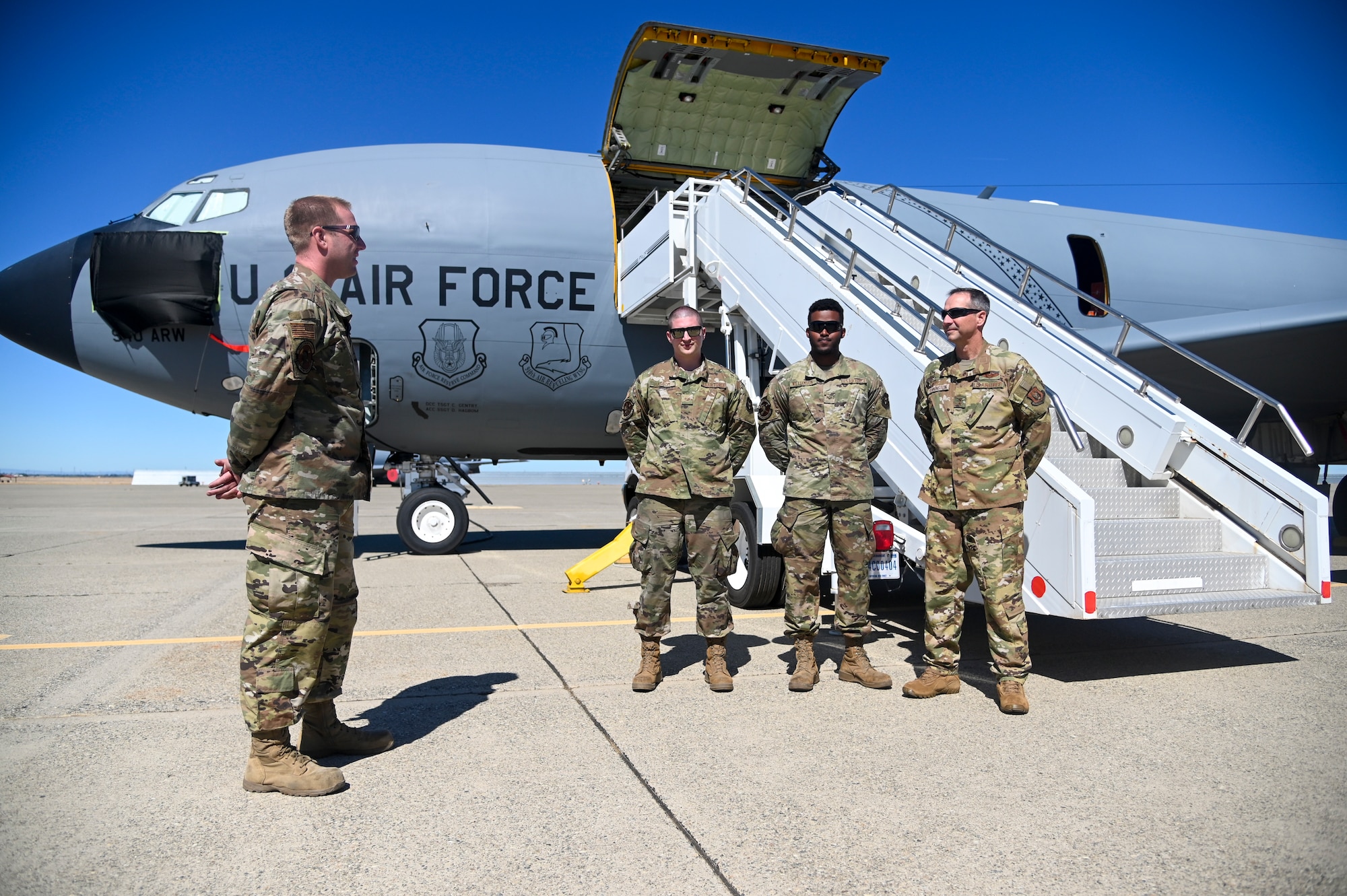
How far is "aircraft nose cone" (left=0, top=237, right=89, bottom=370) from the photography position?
8.76 meters

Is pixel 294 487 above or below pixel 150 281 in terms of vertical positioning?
below

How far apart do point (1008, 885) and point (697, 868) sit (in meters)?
0.87

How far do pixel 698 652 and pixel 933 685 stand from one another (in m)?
1.61

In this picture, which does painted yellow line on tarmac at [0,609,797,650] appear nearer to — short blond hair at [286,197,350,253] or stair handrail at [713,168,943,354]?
stair handrail at [713,168,943,354]

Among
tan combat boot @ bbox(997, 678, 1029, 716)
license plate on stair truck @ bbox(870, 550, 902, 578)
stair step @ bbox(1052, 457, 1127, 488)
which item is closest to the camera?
tan combat boot @ bbox(997, 678, 1029, 716)

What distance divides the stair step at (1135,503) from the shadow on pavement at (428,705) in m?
3.58

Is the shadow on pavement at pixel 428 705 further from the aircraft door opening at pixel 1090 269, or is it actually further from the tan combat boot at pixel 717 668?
the aircraft door opening at pixel 1090 269

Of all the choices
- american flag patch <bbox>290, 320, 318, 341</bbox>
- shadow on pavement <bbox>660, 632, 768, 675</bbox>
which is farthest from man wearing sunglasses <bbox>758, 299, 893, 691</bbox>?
american flag patch <bbox>290, 320, 318, 341</bbox>

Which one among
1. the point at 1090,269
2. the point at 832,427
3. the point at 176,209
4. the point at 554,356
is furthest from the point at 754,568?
the point at 176,209

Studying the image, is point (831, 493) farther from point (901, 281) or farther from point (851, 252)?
point (851, 252)

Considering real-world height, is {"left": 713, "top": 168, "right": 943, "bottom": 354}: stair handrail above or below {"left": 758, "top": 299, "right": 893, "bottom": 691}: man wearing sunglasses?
above

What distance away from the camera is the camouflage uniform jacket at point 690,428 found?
178 inches

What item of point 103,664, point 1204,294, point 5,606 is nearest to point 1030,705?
point 103,664

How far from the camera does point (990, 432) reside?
14.1 ft
